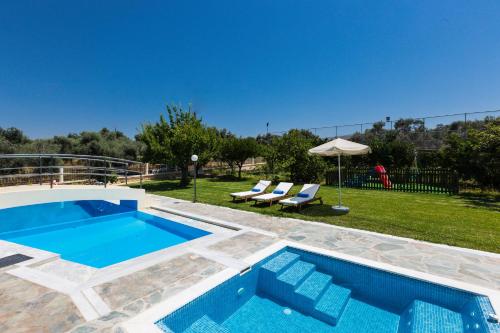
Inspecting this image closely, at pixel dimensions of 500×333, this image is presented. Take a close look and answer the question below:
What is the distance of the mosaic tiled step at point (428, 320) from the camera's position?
329 centimetres

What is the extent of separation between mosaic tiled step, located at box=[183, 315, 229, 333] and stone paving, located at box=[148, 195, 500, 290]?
3217 mm

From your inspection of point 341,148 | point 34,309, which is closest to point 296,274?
point 34,309

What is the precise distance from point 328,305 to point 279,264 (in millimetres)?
1184

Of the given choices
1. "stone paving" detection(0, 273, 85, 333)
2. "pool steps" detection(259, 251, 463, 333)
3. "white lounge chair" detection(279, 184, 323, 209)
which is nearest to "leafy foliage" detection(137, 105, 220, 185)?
"white lounge chair" detection(279, 184, 323, 209)

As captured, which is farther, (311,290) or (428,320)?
(311,290)

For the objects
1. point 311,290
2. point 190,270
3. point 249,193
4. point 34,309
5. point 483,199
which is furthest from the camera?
point 249,193

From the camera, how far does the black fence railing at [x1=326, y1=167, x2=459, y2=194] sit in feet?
42.3

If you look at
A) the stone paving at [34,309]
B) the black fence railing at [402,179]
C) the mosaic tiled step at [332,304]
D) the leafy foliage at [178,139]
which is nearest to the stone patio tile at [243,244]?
the mosaic tiled step at [332,304]

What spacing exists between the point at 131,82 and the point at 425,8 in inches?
999

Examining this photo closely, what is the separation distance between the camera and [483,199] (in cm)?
1109

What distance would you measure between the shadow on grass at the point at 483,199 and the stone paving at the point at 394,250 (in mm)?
6153

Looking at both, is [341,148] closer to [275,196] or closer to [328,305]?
[275,196]

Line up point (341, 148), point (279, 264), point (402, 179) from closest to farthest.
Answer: point (279, 264) < point (341, 148) < point (402, 179)

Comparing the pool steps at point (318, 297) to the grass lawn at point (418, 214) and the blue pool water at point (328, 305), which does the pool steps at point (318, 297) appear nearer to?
the blue pool water at point (328, 305)
